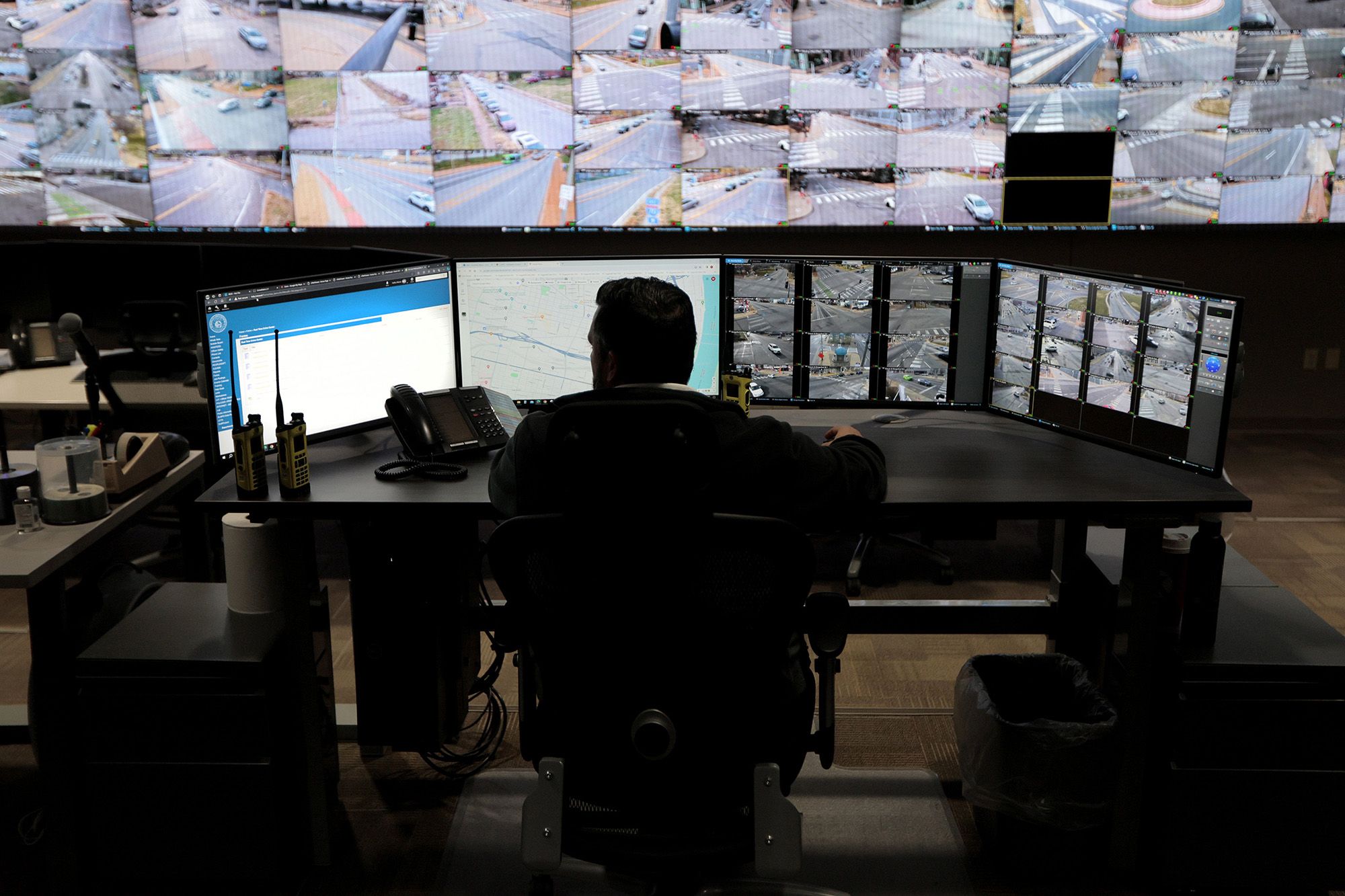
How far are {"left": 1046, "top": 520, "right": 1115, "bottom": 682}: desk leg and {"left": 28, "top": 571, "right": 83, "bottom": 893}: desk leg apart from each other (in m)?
2.04

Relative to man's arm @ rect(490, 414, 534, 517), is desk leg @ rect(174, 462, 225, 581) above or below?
below

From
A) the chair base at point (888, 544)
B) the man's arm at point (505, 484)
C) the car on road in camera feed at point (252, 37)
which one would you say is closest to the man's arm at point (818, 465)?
the man's arm at point (505, 484)

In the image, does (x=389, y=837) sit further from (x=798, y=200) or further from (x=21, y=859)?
(x=798, y=200)

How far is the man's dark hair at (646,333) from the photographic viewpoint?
1.69 m

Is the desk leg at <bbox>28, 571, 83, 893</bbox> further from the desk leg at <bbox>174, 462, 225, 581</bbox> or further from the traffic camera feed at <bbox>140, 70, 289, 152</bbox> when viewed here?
the traffic camera feed at <bbox>140, 70, 289, 152</bbox>

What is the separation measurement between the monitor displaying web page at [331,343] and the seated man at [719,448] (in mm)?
695

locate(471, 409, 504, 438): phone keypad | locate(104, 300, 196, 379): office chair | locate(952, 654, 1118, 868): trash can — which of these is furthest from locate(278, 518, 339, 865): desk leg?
locate(104, 300, 196, 379): office chair

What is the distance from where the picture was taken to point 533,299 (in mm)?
2566

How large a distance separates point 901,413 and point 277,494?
1.41m

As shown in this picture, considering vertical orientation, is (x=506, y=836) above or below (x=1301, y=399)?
below

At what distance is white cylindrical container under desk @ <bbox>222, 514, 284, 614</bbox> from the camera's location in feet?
7.05

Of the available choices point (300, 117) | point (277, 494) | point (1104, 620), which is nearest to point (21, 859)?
point (277, 494)

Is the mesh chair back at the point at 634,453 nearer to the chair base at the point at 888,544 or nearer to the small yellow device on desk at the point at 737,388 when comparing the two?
the small yellow device on desk at the point at 737,388

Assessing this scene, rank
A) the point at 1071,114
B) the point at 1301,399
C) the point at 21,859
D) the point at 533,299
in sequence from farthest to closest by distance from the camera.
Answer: the point at 1301,399, the point at 1071,114, the point at 533,299, the point at 21,859
